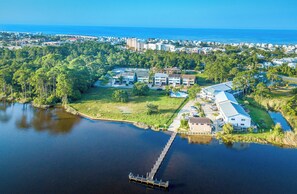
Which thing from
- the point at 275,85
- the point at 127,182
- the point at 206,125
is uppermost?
the point at 275,85

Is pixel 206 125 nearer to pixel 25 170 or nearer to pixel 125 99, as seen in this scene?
pixel 125 99

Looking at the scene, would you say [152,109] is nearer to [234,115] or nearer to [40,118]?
[234,115]

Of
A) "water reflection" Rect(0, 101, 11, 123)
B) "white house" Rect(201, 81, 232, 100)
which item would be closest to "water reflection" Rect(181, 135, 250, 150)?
"white house" Rect(201, 81, 232, 100)

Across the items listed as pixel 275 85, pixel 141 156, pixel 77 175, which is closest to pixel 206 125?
pixel 141 156

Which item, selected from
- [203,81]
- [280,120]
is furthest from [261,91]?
[203,81]

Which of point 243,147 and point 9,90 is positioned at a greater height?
point 9,90

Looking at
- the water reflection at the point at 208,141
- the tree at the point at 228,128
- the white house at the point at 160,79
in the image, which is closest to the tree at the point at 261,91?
the tree at the point at 228,128
